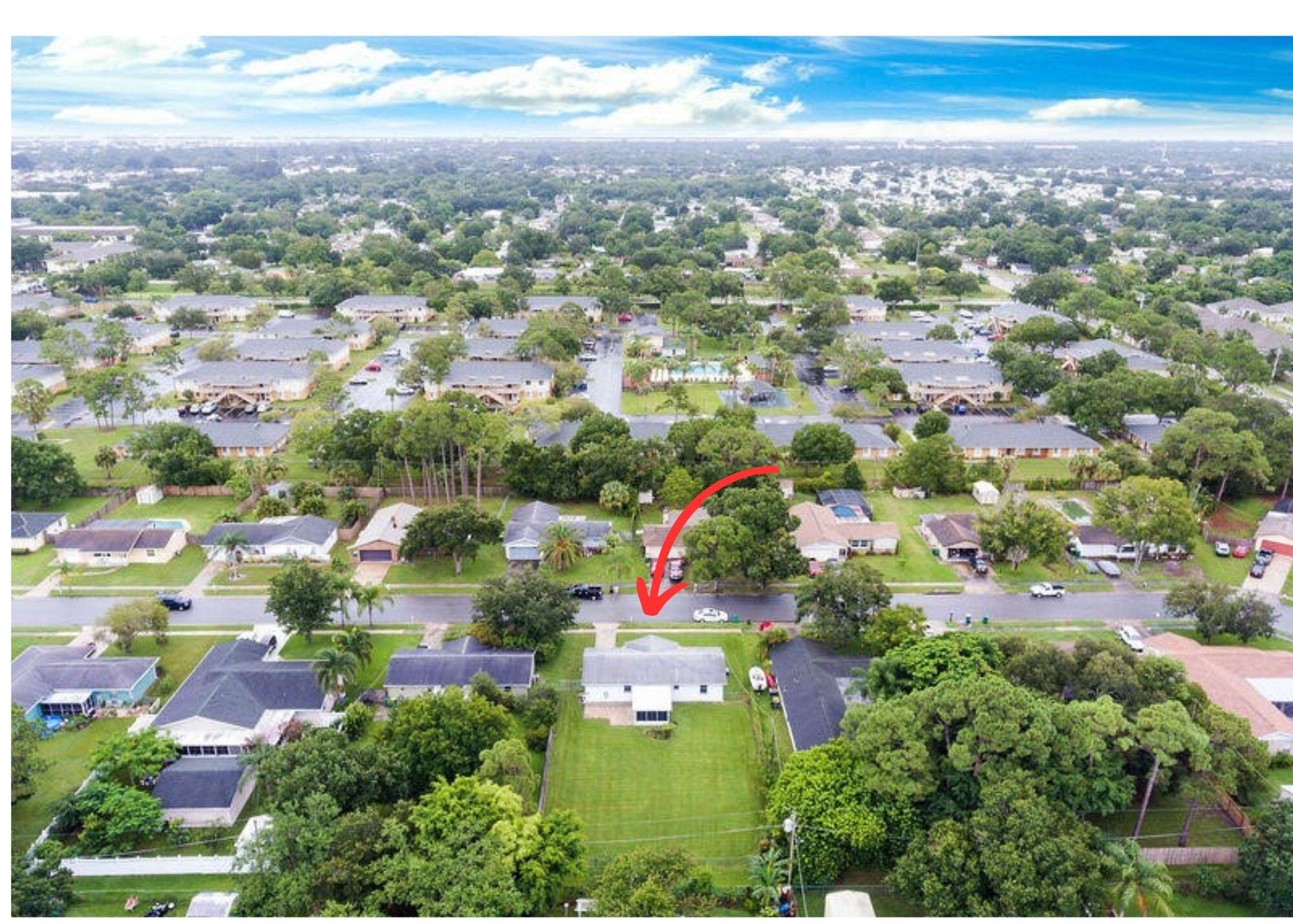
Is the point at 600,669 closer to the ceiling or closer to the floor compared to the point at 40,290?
closer to the ceiling

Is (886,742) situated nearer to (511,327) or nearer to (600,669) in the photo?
(600,669)

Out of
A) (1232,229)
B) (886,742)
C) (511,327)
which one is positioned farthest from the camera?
Answer: (1232,229)

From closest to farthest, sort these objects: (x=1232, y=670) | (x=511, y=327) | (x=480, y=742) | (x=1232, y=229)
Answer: (x=480, y=742), (x=1232, y=670), (x=511, y=327), (x=1232, y=229)

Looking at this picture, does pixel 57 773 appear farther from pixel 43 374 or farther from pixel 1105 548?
pixel 43 374

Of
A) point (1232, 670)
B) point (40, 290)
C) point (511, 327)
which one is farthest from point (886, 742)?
point (40, 290)

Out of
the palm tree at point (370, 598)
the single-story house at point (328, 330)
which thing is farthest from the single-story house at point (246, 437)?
the single-story house at point (328, 330)

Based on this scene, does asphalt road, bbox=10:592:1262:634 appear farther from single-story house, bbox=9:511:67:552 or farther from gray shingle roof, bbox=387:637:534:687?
single-story house, bbox=9:511:67:552

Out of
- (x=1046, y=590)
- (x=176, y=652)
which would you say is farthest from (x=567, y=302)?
(x=1046, y=590)
